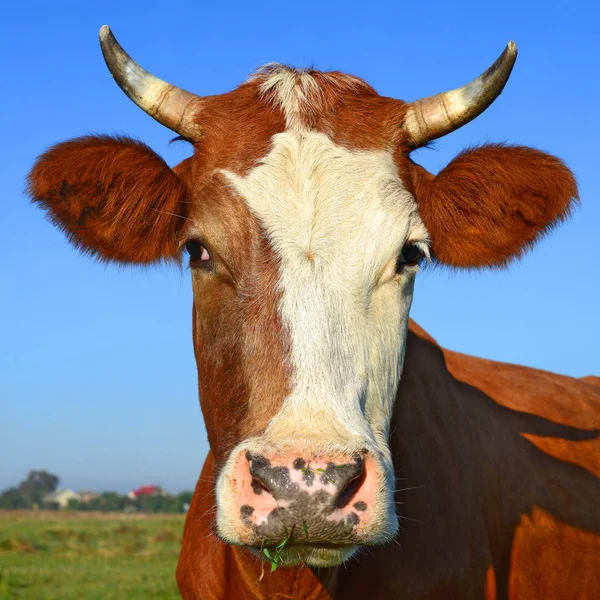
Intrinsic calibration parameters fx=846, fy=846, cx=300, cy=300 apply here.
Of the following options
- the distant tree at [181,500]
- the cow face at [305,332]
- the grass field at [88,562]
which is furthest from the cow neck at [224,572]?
the distant tree at [181,500]

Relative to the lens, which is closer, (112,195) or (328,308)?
(328,308)

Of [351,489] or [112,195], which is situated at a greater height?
[112,195]

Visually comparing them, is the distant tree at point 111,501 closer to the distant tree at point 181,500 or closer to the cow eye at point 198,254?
the distant tree at point 181,500

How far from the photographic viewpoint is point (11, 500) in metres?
44.9

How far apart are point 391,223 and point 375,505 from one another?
4.60 ft

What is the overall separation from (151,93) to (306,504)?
242 cm

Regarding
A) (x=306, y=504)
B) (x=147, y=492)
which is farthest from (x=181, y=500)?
(x=306, y=504)

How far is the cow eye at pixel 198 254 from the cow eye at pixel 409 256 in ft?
2.99

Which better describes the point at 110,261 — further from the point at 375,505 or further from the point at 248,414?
the point at 375,505

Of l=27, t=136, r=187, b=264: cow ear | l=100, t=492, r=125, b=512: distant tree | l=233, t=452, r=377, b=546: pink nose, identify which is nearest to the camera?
l=233, t=452, r=377, b=546: pink nose

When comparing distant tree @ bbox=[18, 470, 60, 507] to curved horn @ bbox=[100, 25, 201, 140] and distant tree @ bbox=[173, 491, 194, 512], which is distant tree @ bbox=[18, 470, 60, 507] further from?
curved horn @ bbox=[100, 25, 201, 140]

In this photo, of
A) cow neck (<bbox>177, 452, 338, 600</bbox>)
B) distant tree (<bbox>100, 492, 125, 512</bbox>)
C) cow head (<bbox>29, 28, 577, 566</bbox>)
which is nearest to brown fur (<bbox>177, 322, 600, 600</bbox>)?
cow neck (<bbox>177, 452, 338, 600</bbox>)

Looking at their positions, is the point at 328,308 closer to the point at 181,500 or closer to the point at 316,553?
the point at 316,553

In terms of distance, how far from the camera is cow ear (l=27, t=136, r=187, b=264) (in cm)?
431
